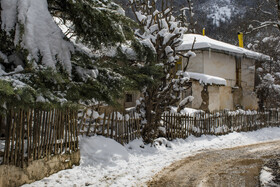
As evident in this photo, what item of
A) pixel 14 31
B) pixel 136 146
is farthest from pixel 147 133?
pixel 14 31

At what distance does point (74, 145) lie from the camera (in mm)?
7004

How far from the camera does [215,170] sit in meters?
7.05

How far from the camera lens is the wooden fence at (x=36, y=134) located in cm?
510

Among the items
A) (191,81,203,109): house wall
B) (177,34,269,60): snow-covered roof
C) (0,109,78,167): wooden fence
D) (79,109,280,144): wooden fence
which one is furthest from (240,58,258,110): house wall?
(0,109,78,167): wooden fence

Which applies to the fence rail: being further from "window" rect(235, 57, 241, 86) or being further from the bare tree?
"window" rect(235, 57, 241, 86)

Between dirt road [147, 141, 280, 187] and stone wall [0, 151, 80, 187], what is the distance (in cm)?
217

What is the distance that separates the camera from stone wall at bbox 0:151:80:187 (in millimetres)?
4935

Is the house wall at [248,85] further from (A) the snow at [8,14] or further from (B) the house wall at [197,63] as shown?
(A) the snow at [8,14]

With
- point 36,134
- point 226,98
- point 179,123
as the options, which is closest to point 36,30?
point 36,134

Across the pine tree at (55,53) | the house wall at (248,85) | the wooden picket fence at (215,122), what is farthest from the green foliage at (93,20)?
the house wall at (248,85)

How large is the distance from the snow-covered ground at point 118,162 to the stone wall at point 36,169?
149mm

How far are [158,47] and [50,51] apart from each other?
6689 millimetres

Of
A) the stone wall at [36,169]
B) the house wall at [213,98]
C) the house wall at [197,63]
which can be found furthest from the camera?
the house wall at [197,63]

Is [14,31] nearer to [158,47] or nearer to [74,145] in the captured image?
[74,145]
